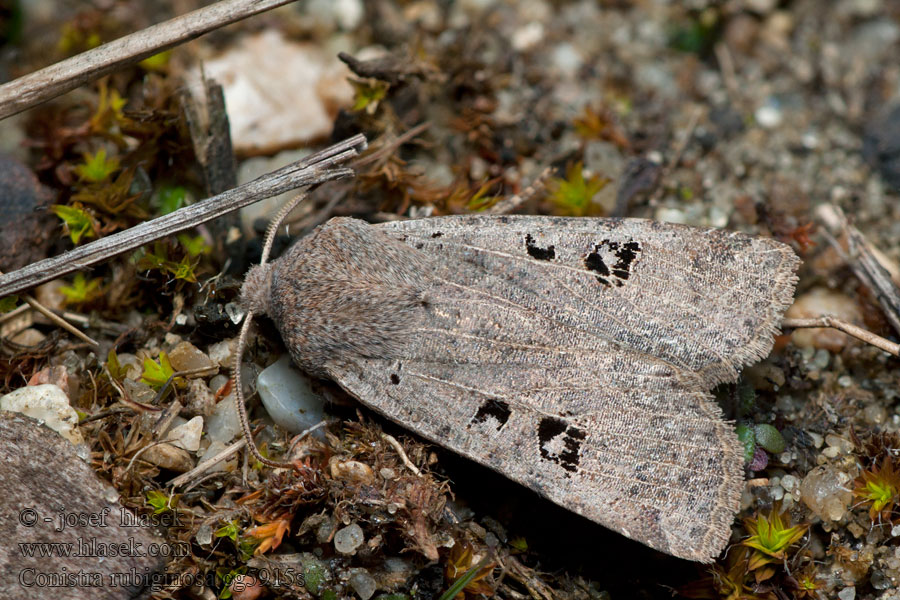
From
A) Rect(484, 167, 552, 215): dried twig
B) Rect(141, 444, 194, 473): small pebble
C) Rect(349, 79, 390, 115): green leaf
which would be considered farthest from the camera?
Rect(349, 79, 390, 115): green leaf

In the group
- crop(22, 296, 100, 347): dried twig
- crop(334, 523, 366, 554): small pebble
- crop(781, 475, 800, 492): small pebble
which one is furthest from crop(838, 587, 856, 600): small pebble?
crop(22, 296, 100, 347): dried twig

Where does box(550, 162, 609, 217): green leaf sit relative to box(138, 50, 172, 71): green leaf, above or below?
below

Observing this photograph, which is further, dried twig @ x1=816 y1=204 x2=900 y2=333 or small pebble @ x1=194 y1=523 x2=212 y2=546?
dried twig @ x1=816 y1=204 x2=900 y2=333

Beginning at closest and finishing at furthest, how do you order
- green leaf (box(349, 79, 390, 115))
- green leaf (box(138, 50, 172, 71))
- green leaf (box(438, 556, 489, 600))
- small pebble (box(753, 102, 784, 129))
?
1. green leaf (box(438, 556, 489, 600))
2. green leaf (box(349, 79, 390, 115))
3. green leaf (box(138, 50, 172, 71))
4. small pebble (box(753, 102, 784, 129))

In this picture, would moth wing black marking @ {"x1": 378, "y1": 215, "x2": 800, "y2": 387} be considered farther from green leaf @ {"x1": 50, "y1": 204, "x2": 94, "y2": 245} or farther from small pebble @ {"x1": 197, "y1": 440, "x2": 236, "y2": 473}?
green leaf @ {"x1": 50, "y1": 204, "x2": 94, "y2": 245}

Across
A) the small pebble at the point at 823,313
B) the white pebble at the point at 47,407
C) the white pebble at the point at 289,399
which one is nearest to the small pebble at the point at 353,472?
the white pebble at the point at 289,399

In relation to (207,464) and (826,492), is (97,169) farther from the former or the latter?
(826,492)

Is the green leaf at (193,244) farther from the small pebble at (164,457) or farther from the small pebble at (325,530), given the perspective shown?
the small pebble at (325,530)
